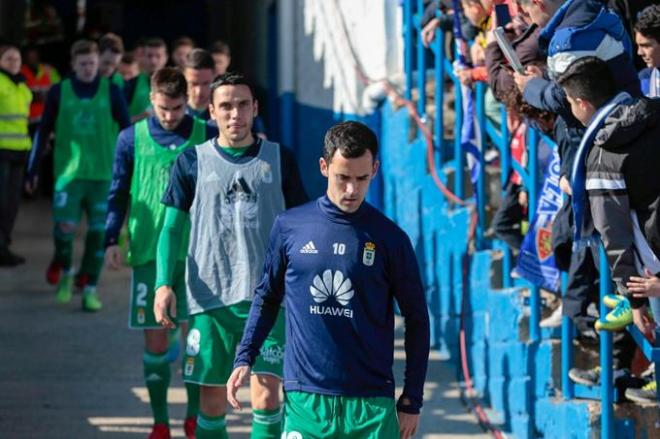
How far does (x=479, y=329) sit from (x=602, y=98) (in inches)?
116

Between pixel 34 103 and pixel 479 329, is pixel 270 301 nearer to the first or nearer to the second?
pixel 479 329

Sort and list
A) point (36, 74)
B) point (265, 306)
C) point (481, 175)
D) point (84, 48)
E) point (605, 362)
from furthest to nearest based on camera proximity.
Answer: point (36, 74), point (84, 48), point (481, 175), point (605, 362), point (265, 306)

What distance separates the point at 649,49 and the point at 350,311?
1.89 meters

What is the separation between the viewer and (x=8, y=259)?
1367 centimetres

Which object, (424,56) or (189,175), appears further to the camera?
(424,56)

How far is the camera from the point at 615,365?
22.7 ft

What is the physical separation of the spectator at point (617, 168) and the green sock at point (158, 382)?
274 centimetres

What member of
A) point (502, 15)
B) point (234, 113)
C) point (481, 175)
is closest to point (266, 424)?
point (234, 113)

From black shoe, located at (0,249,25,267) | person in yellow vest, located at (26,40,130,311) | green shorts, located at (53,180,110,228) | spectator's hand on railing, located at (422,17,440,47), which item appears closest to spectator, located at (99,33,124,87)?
person in yellow vest, located at (26,40,130,311)

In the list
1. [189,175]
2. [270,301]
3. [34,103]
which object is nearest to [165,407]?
[189,175]

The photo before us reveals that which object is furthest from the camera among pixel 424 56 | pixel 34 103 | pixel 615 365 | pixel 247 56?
pixel 247 56

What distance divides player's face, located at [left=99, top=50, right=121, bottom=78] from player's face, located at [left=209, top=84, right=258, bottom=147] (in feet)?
19.2

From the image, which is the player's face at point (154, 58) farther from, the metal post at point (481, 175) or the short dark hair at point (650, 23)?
the short dark hair at point (650, 23)

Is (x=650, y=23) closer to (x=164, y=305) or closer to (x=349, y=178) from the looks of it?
(x=349, y=178)
